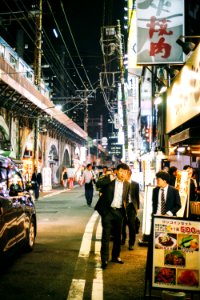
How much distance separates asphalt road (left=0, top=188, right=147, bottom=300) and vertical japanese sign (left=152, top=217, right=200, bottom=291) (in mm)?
684

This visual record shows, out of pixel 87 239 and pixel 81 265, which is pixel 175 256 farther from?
pixel 87 239

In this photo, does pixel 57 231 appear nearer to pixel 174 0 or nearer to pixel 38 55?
pixel 174 0

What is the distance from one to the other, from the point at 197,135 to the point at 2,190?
397 cm

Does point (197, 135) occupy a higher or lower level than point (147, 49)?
lower

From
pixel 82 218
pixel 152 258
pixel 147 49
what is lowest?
pixel 82 218

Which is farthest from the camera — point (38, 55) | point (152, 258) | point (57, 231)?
point (38, 55)

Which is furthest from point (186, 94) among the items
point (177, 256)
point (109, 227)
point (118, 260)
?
point (177, 256)

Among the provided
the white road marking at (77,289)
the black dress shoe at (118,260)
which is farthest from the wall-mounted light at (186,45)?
the white road marking at (77,289)

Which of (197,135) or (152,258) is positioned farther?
(197,135)

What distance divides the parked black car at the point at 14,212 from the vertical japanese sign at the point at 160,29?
464 cm

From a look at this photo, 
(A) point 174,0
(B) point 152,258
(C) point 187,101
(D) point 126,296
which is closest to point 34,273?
(D) point 126,296

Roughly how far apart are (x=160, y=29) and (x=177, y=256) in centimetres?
636

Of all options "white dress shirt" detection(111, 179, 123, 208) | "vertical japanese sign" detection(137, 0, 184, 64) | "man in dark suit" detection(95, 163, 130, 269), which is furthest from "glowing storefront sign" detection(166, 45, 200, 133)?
"white dress shirt" detection(111, 179, 123, 208)

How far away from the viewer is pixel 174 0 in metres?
9.34
